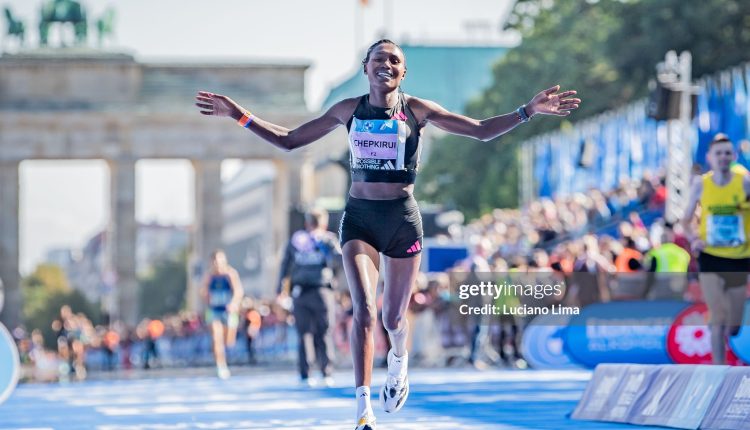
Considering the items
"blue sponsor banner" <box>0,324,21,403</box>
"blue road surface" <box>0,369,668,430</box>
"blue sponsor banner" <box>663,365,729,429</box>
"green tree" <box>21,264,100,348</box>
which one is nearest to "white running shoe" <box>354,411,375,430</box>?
"blue road surface" <box>0,369,668,430</box>

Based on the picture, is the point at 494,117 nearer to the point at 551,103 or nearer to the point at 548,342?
the point at 551,103

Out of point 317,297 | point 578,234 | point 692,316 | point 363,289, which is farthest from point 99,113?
point 363,289

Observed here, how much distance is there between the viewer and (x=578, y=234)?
32562mm

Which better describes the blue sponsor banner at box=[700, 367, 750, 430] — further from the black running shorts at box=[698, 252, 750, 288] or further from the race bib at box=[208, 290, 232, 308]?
the race bib at box=[208, 290, 232, 308]

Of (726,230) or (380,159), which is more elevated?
(380,159)

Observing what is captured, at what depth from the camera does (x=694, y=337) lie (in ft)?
51.8

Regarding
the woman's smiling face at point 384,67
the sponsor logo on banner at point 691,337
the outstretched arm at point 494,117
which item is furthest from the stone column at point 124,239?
the woman's smiling face at point 384,67

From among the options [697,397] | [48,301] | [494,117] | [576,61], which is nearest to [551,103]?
[494,117]

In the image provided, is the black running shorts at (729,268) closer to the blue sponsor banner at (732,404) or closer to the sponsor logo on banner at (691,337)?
the sponsor logo on banner at (691,337)

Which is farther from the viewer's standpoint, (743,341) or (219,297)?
(219,297)

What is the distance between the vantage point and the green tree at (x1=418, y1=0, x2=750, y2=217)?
53.3 meters

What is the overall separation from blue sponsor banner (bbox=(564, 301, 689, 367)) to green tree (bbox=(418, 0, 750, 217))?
3607cm

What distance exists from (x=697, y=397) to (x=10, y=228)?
63559 millimetres

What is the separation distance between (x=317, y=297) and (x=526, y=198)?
105 ft
